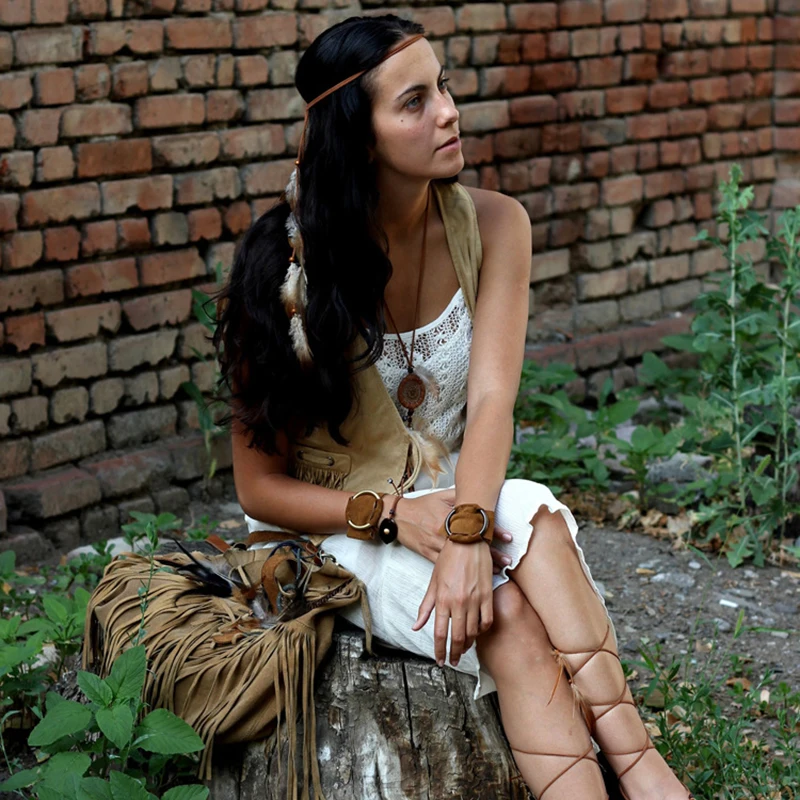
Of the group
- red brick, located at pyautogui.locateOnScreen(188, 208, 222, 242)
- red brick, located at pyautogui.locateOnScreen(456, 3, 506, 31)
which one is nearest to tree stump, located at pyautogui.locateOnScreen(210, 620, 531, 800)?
red brick, located at pyautogui.locateOnScreen(188, 208, 222, 242)

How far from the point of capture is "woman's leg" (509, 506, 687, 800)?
7.32 ft

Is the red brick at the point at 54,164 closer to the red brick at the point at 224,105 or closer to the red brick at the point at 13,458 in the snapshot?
the red brick at the point at 224,105

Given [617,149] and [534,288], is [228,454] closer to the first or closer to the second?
[534,288]

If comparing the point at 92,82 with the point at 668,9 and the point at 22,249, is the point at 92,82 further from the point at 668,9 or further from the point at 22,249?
the point at 668,9

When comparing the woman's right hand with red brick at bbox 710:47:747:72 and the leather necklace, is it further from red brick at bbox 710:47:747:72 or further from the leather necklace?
red brick at bbox 710:47:747:72

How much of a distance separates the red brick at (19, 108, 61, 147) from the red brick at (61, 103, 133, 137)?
0.09 ft

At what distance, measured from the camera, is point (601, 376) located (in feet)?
18.9

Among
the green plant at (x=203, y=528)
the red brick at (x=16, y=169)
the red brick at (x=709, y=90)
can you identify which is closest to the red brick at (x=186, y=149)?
the red brick at (x=16, y=169)

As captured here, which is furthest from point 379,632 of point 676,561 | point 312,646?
point 676,561

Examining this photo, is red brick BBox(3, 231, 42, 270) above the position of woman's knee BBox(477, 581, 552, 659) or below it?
above

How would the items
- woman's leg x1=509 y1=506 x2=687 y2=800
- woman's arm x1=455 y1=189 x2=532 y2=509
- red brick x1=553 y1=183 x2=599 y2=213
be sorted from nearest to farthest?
1. woman's leg x1=509 y1=506 x2=687 y2=800
2. woman's arm x1=455 y1=189 x2=532 y2=509
3. red brick x1=553 y1=183 x2=599 y2=213

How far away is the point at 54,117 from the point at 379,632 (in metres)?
2.24

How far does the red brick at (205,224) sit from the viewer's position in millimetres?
4328

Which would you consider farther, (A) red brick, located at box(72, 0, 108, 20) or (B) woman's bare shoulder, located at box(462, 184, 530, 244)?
(A) red brick, located at box(72, 0, 108, 20)
